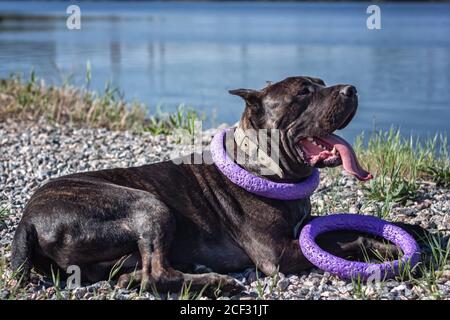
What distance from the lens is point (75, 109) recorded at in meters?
11.4

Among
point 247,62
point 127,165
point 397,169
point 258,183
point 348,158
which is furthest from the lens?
point 247,62

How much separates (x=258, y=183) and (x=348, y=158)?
669 mm

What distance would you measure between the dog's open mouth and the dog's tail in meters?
1.98

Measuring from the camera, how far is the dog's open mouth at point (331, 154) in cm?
561

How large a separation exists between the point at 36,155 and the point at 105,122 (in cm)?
206

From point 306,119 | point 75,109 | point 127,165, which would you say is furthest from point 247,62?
point 306,119

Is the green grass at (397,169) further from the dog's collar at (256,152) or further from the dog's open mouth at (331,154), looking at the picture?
the dog's collar at (256,152)

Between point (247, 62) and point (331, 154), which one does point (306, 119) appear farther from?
point (247, 62)

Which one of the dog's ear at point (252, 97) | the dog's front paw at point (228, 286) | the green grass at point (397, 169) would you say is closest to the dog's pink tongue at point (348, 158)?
the dog's ear at point (252, 97)

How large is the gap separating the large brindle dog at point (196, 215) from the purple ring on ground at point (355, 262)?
0.26 ft

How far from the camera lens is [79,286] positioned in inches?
213

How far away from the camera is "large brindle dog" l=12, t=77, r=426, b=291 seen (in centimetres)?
536

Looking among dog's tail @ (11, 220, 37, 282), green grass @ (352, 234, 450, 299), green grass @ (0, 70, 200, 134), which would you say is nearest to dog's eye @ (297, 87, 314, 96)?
green grass @ (352, 234, 450, 299)

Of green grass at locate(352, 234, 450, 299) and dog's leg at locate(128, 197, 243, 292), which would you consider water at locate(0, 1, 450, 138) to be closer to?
green grass at locate(352, 234, 450, 299)
